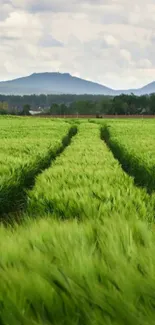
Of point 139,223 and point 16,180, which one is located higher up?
point 139,223

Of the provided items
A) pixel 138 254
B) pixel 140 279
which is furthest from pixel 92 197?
pixel 140 279

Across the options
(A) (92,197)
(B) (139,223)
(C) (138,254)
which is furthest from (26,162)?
(C) (138,254)

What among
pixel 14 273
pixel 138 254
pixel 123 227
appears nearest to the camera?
pixel 14 273

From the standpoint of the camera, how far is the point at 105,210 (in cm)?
472

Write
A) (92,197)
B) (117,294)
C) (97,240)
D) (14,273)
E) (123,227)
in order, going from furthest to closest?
(92,197), (123,227), (97,240), (14,273), (117,294)

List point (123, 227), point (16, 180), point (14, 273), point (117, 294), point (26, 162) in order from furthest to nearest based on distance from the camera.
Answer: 1. point (26, 162)
2. point (16, 180)
3. point (123, 227)
4. point (14, 273)
5. point (117, 294)

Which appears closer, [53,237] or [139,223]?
[53,237]

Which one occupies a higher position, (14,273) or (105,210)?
(14,273)

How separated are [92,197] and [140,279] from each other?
3.57 meters

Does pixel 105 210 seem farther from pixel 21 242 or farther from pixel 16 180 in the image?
pixel 16 180

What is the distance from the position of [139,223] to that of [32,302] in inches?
49.9

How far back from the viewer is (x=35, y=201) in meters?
5.79

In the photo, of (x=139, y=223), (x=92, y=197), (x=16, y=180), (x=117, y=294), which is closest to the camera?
(x=117, y=294)

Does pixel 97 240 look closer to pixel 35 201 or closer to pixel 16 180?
pixel 35 201
